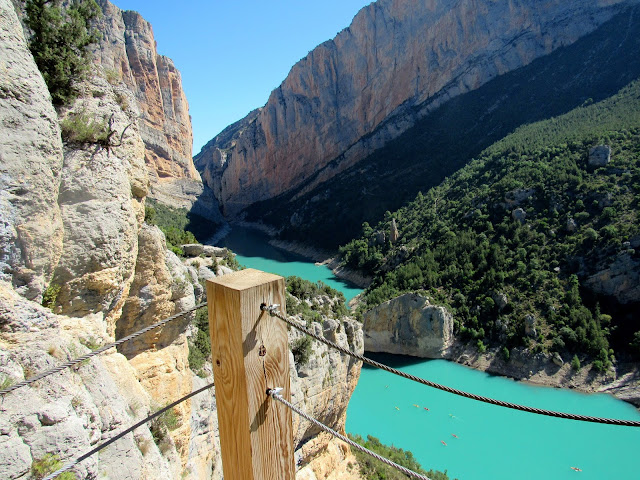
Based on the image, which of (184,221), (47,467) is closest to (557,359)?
(47,467)

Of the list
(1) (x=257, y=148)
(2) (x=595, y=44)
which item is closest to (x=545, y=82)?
(2) (x=595, y=44)

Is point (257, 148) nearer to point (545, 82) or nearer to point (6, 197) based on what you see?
point (545, 82)

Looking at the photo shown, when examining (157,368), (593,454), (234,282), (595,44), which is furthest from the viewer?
(595,44)

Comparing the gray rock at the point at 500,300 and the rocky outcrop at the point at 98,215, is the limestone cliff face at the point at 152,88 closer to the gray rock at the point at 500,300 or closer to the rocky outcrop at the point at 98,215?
the gray rock at the point at 500,300

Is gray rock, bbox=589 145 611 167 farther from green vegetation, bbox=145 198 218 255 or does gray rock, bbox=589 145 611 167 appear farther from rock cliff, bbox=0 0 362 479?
green vegetation, bbox=145 198 218 255

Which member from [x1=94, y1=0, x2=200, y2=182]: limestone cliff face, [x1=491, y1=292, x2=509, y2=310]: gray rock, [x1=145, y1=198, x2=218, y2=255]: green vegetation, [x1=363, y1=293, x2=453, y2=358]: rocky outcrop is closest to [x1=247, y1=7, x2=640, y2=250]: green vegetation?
[x1=145, y1=198, x2=218, y2=255]: green vegetation

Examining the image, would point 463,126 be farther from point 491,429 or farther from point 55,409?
point 55,409
